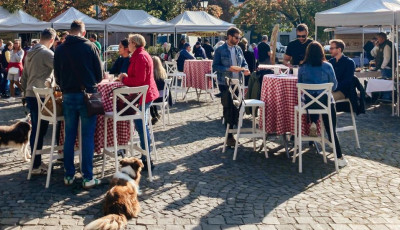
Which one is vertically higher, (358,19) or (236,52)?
(358,19)

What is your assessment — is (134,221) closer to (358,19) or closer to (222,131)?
(222,131)

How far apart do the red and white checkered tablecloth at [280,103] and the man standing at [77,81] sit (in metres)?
2.94

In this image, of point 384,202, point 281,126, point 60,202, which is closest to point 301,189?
point 384,202

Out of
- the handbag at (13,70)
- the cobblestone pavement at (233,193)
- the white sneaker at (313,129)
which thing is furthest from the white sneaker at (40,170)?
the handbag at (13,70)

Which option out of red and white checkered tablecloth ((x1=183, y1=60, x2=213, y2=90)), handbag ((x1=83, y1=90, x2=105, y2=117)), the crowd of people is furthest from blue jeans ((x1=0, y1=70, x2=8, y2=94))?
handbag ((x1=83, y1=90, x2=105, y2=117))

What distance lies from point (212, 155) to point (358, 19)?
6021mm

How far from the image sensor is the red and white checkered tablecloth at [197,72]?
1445 centimetres

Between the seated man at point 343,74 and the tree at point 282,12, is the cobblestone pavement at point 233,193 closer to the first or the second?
the seated man at point 343,74

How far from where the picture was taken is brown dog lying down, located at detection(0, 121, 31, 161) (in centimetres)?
729

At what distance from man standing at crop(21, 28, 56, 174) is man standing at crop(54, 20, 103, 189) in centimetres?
77

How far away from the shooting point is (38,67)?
6.56 meters

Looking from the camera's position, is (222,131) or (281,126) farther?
(222,131)

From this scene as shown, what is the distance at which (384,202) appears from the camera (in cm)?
560

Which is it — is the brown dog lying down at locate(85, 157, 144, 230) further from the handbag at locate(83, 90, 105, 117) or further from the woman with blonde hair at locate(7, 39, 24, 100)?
the woman with blonde hair at locate(7, 39, 24, 100)
